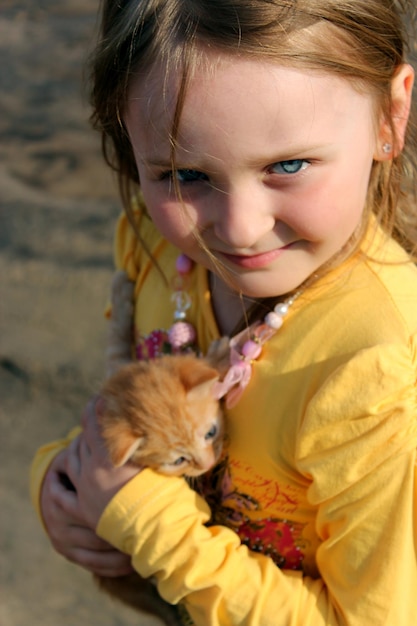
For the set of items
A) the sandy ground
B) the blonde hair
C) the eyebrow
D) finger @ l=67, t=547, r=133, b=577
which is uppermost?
the blonde hair

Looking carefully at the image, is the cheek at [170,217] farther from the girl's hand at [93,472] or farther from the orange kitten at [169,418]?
the girl's hand at [93,472]

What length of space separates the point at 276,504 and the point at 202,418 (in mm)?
204

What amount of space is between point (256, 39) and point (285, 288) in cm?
41

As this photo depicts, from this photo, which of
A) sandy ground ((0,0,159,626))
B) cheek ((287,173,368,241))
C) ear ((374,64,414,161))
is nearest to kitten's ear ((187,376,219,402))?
cheek ((287,173,368,241))

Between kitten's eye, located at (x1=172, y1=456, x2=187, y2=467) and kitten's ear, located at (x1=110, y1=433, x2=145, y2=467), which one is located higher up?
kitten's ear, located at (x1=110, y1=433, x2=145, y2=467)

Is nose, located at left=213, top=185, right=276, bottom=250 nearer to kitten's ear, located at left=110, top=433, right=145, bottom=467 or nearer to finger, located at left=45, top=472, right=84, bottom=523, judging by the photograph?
kitten's ear, located at left=110, top=433, right=145, bottom=467

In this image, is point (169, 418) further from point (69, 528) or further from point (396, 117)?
point (396, 117)

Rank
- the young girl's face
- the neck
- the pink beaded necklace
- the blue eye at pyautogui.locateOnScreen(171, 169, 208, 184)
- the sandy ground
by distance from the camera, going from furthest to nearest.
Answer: the sandy ground → the neck → the pink beaded necklace → the blue eye at pyautogui.locateOnScreen(171, 169, 208, 184) → the young girl's face

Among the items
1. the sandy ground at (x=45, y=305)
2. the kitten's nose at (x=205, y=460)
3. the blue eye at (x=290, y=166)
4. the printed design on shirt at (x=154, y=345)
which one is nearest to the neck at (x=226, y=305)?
the printed design on shirt at (x=154, y=345)

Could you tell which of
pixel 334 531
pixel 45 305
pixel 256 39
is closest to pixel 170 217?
pixel 256 39

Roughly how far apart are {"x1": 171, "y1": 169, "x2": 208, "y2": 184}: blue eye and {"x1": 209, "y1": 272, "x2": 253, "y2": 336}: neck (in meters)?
0.30

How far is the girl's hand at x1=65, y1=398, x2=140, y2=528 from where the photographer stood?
1338mm

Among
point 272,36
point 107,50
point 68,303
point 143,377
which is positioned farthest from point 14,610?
point 272,36

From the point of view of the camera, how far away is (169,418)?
54.3 inches
